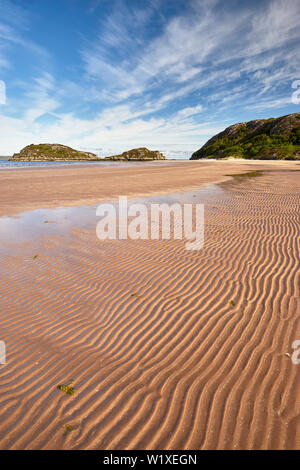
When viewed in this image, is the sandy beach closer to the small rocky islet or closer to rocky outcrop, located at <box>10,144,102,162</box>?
the small rocky islet

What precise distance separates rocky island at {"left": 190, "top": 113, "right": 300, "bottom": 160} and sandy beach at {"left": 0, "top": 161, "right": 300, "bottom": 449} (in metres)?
81.3

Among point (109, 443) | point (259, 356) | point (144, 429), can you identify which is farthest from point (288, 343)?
point (109, 443)

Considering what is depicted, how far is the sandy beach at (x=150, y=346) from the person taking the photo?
99.3 inches

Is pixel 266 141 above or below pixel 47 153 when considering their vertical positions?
below

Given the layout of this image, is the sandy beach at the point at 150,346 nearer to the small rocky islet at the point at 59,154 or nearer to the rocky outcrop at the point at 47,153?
the small rocky islet at the point at 59,154

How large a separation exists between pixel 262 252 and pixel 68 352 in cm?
591

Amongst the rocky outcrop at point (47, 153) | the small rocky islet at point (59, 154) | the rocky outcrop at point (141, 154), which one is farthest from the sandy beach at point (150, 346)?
the rocky outcrop at point (141, 154)

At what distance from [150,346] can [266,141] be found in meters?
115

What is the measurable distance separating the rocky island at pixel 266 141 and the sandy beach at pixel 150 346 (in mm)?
81335

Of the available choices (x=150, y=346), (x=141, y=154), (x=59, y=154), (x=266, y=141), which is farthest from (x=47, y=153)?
(x=150, y=346)

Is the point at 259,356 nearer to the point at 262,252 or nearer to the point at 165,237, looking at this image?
the point at 262,252

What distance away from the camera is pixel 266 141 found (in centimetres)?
9819

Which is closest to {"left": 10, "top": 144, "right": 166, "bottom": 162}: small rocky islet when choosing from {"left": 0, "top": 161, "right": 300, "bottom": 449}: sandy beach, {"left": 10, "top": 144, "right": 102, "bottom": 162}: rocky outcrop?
{"left": 10, "top": 144, "right": 102, "bottom": 162}: rocky outcrop

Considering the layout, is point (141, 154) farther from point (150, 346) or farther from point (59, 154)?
point (150, 346)
